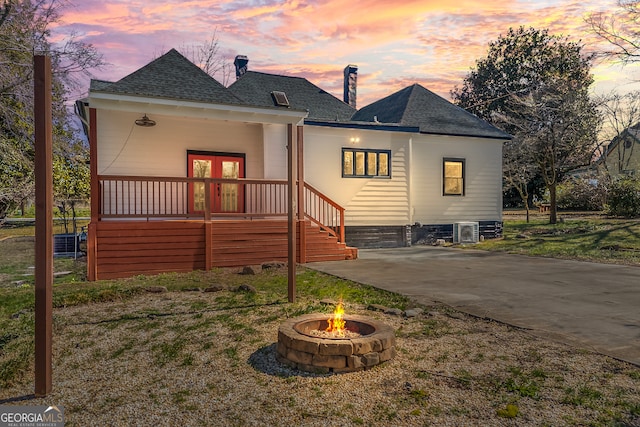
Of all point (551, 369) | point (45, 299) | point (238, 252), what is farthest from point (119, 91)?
point (551, 369)

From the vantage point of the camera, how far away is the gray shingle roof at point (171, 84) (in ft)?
33.2

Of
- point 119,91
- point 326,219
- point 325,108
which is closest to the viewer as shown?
point 119,91

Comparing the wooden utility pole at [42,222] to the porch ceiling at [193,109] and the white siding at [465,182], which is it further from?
the white siding at [465,182]

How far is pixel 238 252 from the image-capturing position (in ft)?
32.6

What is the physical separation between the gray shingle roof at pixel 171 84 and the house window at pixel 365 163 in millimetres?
4426

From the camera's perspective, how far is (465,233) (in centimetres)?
1554

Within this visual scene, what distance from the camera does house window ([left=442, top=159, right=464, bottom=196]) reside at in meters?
15.6

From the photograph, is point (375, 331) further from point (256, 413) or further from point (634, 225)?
point (634, 225)

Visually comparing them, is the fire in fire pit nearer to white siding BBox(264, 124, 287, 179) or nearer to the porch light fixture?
white siding BBox(264, 124, 287, 179)

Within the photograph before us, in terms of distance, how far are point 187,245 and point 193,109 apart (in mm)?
3365

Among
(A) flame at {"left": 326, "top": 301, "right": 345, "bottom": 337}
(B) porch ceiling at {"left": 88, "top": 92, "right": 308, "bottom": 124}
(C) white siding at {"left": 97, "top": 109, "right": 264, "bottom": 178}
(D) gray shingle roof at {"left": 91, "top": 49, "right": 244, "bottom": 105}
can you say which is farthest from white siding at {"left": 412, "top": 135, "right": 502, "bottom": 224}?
(A) flame at {"left": 326, "top": 301, "right": 345, "bottom": 337}

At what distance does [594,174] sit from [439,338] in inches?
976

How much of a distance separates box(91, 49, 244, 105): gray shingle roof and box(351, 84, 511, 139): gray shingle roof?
21.2 ft

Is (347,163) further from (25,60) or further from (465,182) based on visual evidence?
(25,60)
